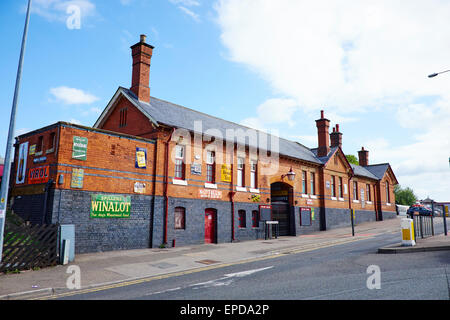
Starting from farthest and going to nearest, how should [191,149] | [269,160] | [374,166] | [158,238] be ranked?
1. [374,166]
2. [269,160]
3. [191,149]
4. [158,238]

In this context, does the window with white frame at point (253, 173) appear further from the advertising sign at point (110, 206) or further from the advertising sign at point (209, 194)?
the advertising sign at point (110, 206)

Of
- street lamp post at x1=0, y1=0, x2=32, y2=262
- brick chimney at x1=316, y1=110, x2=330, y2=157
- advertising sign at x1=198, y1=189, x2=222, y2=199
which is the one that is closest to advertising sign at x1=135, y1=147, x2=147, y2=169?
advertising sign at x1=198, y1=189, x2=222, y2=199

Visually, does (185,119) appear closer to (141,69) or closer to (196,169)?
(196,169)

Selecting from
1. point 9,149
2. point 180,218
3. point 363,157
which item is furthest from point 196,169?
point 363,157

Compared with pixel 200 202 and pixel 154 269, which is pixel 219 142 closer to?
pixel 200 202

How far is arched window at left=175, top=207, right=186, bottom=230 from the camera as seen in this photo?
61.7 feet

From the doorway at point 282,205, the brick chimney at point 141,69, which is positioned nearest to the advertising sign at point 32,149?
the brick chimney at point 141,69

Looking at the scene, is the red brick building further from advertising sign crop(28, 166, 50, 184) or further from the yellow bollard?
the yellow bollard

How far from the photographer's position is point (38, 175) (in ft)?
50.9

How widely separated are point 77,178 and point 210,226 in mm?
8874
